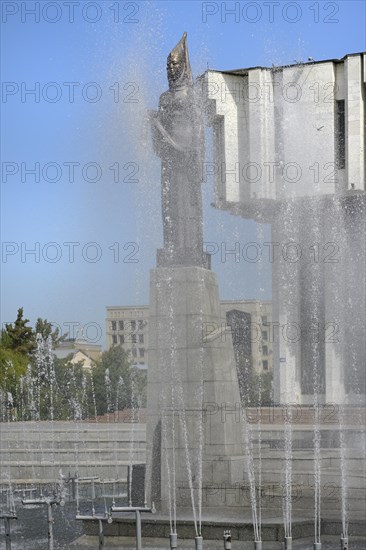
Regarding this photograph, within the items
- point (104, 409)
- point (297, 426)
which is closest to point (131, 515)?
point (297, 426)

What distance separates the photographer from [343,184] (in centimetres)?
3491

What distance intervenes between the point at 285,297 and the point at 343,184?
5839 mm

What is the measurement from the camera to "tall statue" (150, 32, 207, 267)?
16453mm

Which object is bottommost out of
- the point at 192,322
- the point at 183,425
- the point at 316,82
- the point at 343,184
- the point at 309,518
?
the point at 309,518

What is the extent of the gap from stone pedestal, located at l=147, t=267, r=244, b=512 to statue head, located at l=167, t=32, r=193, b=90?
8.67 feet

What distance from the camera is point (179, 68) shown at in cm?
1666

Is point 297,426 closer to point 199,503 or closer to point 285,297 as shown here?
point 285,297

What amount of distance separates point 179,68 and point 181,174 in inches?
59.9

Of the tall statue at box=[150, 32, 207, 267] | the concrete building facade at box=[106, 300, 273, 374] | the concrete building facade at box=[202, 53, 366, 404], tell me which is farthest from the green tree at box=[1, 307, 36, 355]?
the tall statue at box=[150, 32, 207, 267]

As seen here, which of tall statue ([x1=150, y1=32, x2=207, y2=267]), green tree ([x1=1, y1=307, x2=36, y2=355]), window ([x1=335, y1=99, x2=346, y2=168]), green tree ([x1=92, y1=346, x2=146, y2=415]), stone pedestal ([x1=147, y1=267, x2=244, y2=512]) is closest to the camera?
stone pedestal ([x1=147, y1=267, x2=244, y2=512])

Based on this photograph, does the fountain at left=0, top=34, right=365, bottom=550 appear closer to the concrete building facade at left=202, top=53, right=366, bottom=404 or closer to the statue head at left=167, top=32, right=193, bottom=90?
the statue head at left=167, top=32, right=193, bottom=90

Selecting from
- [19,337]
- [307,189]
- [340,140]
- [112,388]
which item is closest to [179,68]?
[307,189]

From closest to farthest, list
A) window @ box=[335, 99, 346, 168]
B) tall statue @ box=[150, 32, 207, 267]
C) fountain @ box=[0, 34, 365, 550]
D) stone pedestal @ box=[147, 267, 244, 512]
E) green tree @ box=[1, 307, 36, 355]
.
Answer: fountain @ box=[0, 34, 365, 550], stone pedestal @ box=[147, 267, 244, 512], tall statue @ box=[150, 32, 207, 267], window @ box=[335, 99, 346, 168], green tree @ box=[1, 307, 36, 355]

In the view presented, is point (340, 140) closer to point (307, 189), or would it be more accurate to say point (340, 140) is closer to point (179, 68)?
point (307, 189)
